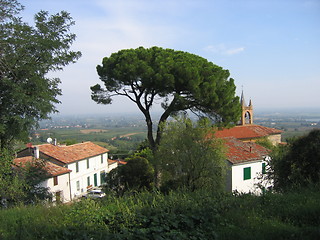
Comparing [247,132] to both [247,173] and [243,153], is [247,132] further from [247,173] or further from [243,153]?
[247,173]

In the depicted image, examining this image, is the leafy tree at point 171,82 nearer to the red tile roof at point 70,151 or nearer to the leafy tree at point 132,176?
the leafy tree at point 132,176

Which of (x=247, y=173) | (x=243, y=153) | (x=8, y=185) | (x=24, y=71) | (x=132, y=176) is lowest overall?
(x=247, y=173)

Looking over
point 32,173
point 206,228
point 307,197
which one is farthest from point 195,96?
point 206,228

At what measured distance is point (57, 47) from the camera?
9500 millimetres

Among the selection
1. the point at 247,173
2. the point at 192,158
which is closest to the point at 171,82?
the point at 192,158

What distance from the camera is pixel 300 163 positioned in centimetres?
712

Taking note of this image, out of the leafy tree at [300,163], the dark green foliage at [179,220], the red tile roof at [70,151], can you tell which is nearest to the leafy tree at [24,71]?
the dark green foliage at [179,220]

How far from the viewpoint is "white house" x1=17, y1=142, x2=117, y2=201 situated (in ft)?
74.8

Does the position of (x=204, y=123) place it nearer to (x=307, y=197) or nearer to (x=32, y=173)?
(x=307, y=197)

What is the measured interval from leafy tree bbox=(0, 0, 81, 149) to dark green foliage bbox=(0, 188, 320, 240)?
13.9ft

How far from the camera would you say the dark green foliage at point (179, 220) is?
3.79m

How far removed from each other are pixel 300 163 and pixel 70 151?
22816mm

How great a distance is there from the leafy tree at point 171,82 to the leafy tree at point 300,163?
6.77 m

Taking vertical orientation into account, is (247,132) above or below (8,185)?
below
